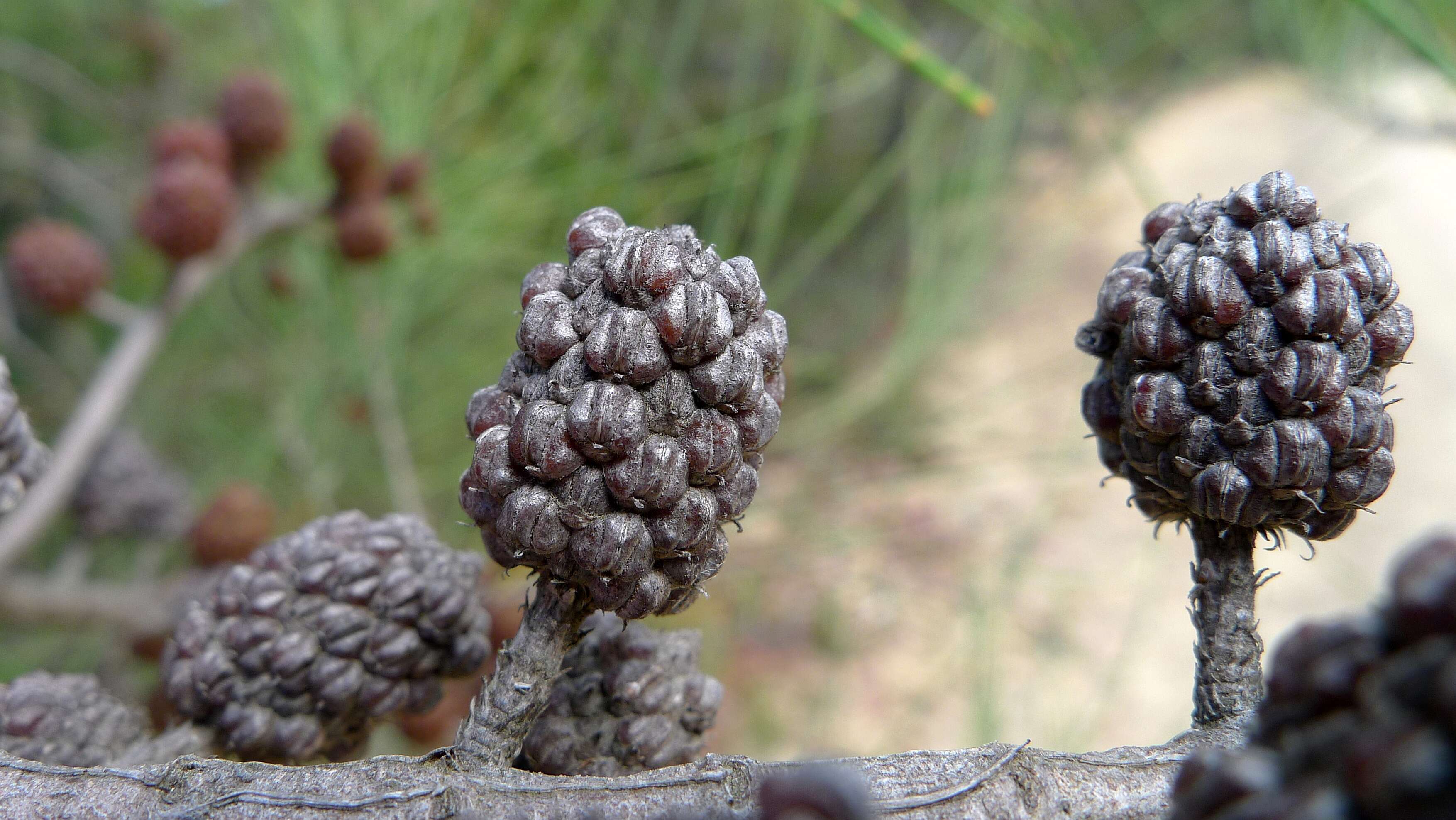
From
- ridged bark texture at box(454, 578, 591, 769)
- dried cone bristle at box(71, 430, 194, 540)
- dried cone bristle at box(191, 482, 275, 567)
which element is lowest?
ridged bark texture at box(454, 578, 591, 769)

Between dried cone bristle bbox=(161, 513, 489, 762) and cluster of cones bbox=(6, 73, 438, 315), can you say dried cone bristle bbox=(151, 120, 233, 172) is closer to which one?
cluster of cones bbox=(6, 73, 438, 315)

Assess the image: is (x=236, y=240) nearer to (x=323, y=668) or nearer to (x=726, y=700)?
(x=323, y=668)

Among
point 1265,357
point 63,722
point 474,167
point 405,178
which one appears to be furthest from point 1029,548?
point 63,722

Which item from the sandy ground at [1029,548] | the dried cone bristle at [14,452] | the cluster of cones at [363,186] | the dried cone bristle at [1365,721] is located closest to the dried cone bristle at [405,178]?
the cluster of cones at [363,186]

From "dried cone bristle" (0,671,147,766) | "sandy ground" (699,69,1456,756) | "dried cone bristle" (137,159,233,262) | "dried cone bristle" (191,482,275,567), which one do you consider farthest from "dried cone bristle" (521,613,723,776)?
"sandy ground" (699,69,1456,756)

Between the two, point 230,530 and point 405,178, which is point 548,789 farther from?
point 405,178

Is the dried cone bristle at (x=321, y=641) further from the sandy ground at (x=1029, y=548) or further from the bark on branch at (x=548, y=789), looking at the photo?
the sandy ground at (x=1029, y=548)
